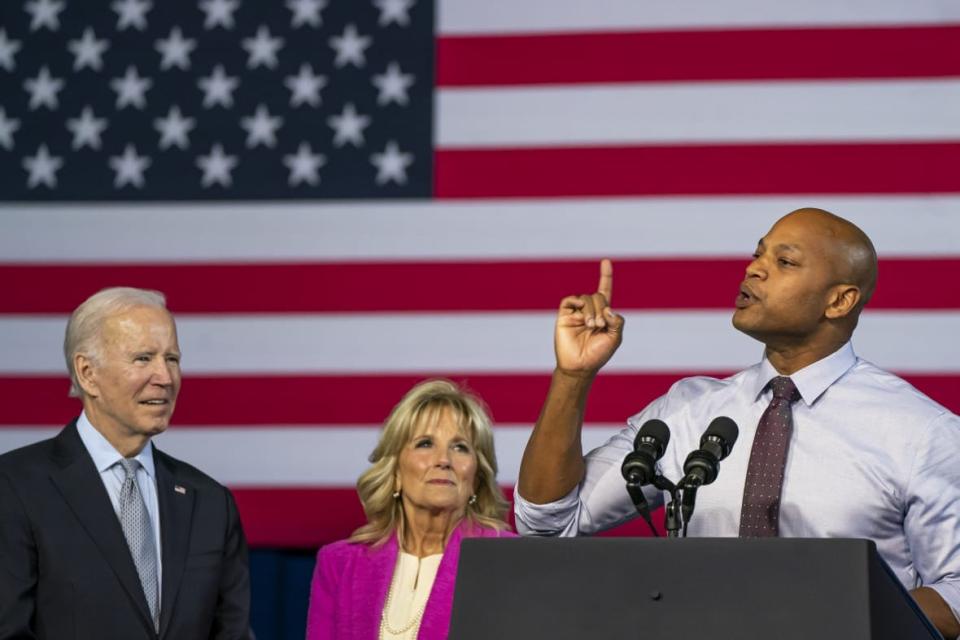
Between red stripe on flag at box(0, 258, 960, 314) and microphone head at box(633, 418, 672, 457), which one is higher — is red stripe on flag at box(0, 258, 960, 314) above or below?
above

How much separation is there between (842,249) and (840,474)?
1.33 feet

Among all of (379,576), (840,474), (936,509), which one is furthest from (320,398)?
(936,509)

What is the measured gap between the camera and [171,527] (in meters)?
2.91

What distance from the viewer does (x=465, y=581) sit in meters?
1.76

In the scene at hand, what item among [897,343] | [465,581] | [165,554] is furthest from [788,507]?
[897,343]

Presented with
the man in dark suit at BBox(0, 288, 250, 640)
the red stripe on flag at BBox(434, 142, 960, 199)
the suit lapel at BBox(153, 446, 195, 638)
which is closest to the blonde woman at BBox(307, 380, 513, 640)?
the man in dark suit at BBox(0, 288, 250, 640)

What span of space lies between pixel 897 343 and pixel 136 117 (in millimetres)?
2356

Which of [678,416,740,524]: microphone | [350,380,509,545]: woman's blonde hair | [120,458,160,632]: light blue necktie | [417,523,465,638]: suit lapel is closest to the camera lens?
[678,416,740,524]: microphone

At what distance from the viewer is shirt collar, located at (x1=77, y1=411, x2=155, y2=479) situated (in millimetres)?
2912

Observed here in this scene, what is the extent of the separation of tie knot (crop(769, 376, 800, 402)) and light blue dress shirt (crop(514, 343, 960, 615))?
0.02 metres

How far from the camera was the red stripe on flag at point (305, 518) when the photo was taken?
4199 mm

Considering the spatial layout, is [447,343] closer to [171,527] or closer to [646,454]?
[171,527]

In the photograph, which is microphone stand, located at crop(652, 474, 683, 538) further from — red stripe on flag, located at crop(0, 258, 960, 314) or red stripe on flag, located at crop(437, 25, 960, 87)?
red stripe on flag, located at crop(437, 25, 960, 87)

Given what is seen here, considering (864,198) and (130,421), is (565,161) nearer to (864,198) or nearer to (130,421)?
(864,198)
